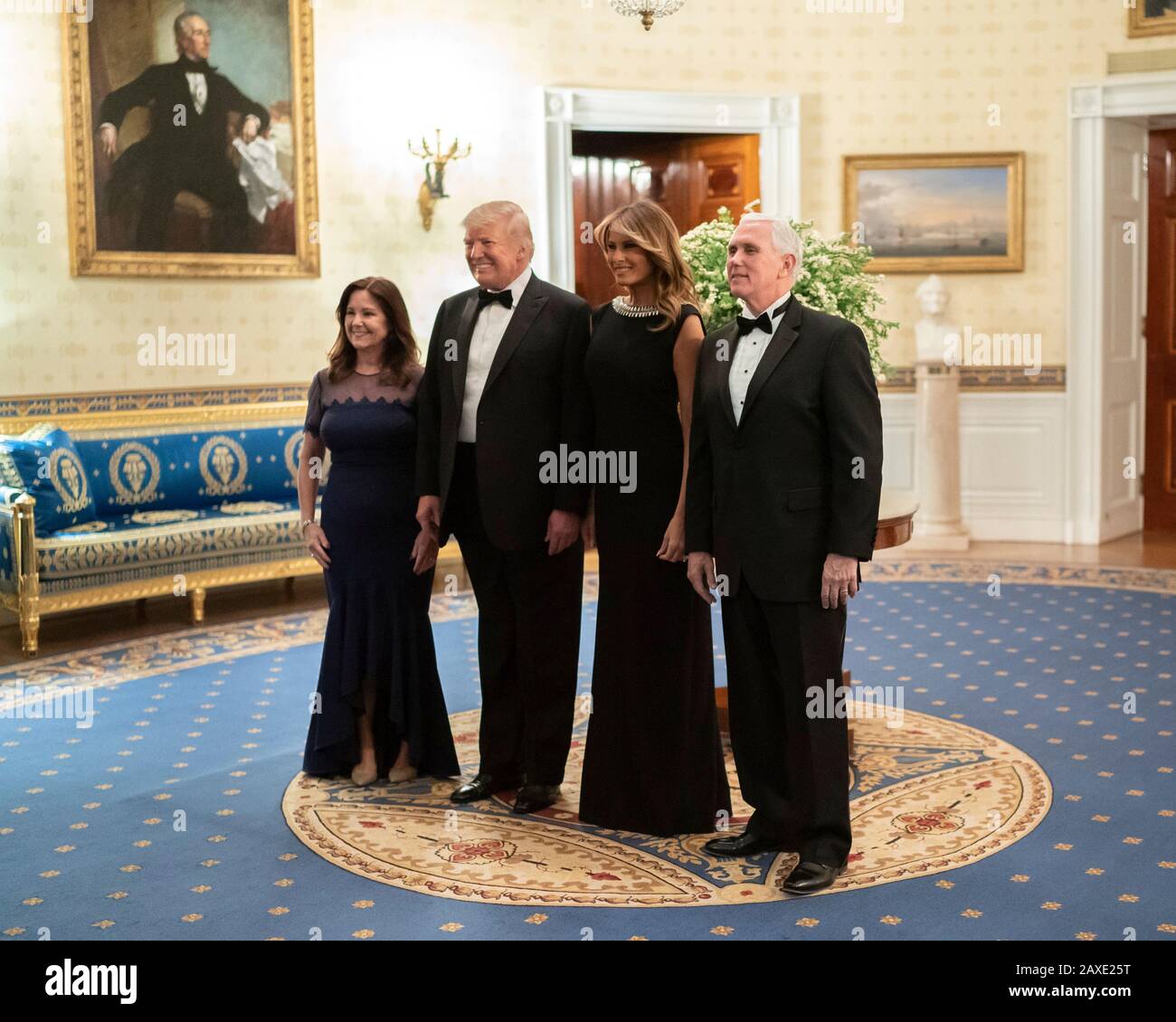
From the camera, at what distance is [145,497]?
27.1 ft

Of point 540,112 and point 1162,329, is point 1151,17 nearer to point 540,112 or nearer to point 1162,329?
point 1162,329

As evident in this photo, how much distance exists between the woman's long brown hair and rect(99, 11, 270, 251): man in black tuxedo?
412cm

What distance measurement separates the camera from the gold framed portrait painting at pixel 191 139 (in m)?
8.23

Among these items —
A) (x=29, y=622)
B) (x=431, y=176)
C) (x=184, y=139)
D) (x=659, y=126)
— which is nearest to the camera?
(x=29, y=622)

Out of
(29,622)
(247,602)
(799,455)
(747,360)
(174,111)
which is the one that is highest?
(174,111)

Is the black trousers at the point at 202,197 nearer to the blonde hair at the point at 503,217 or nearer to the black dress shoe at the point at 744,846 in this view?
the blonde hair at the point at 503,217

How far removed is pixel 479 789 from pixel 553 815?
302 mm

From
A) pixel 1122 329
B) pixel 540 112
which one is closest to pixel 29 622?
pixel 540 112

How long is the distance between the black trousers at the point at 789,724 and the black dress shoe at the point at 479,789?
1.00 m

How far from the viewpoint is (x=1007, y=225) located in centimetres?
1019

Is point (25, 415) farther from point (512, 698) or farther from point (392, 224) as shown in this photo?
point (512, 698)

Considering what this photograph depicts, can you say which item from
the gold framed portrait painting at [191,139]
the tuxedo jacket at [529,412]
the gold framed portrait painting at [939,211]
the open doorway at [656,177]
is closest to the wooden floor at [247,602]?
the gold framed portrait painting at [191,139]

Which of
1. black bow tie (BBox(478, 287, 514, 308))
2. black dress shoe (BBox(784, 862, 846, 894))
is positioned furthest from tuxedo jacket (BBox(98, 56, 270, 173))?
black dress shoe (BBox(784, 862, 846, 894))

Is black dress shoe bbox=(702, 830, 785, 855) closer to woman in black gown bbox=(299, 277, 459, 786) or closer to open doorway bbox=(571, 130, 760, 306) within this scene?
woman in black gown bbox=(299, 277, 459, 786)
